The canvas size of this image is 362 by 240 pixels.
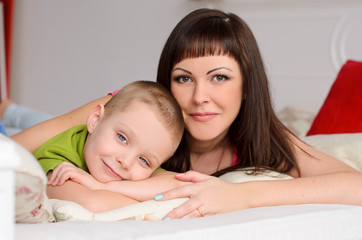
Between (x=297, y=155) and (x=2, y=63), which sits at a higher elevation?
(x=297, y=155)

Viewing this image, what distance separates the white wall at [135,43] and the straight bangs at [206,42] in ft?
5.11

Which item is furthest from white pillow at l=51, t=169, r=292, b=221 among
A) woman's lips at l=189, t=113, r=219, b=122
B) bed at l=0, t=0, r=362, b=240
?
woman's lips at l=189, t=113, r=219, b=122

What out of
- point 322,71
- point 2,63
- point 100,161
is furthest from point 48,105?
point 100,161

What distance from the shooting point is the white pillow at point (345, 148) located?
5.46ft

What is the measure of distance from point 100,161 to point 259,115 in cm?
66

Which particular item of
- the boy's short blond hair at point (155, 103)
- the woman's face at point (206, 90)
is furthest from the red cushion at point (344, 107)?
the boy's short blond hair at point (155, 103)

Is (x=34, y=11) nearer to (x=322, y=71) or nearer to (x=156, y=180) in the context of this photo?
(x=322, y=71)

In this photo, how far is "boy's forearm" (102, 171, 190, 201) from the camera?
3.91ft

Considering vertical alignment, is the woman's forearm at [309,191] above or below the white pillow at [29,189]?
below

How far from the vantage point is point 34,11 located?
5.38 meters

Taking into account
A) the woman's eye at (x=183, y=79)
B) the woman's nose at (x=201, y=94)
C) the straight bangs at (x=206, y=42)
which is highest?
the straight bangs at (x=206, y=42)

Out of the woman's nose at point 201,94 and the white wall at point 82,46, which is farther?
the white wall at point 82,46

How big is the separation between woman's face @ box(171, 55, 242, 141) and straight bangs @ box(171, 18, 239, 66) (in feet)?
0.06

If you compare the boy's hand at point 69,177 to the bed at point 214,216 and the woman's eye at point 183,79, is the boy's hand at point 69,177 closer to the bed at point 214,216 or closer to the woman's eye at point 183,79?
the bed at point 214,216
